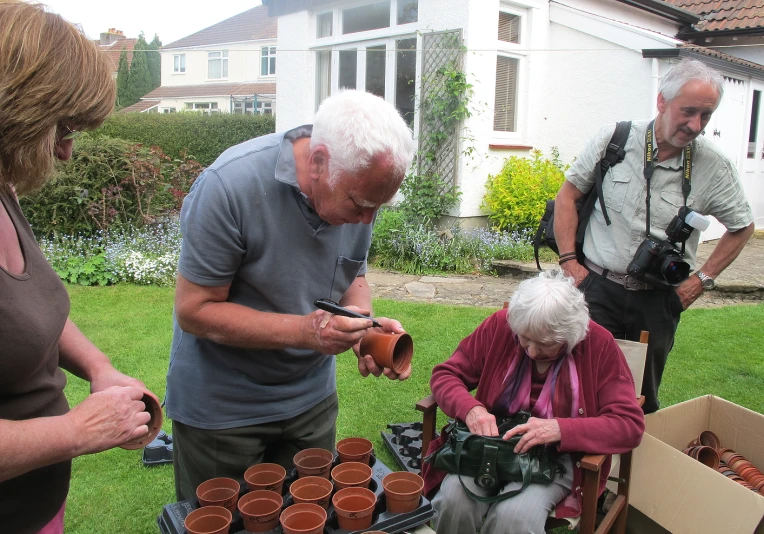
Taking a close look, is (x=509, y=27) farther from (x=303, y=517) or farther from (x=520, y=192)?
(x=303, y=517)

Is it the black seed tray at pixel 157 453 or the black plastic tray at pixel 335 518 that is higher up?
the black plastic tray at pixel 335 518

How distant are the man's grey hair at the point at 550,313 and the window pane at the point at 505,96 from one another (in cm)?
678

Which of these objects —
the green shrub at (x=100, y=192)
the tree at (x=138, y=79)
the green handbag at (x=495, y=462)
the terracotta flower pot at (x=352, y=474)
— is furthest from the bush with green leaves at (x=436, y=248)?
the tree at (x=138, y=79)

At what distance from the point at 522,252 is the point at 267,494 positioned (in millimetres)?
6300

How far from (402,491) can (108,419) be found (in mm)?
801

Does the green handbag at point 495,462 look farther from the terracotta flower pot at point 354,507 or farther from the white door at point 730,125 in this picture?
the white door at point 730,125

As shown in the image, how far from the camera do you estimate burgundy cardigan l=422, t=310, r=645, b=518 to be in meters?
2.37

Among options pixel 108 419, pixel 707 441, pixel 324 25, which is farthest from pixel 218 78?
pixel 108 419

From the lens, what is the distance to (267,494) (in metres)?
1.63

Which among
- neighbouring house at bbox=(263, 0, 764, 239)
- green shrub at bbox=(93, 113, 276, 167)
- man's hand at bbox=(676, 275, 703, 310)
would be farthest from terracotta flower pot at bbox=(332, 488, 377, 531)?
green shrub at bbox=(93, 113, 276, 167)

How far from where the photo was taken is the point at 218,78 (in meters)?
33.8

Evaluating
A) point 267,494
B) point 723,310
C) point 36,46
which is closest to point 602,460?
point 267,494

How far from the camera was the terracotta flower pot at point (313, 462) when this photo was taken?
5.75 feet

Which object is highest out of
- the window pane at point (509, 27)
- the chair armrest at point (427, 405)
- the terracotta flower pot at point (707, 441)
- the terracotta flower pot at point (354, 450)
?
the window pane at point (509, 27)
